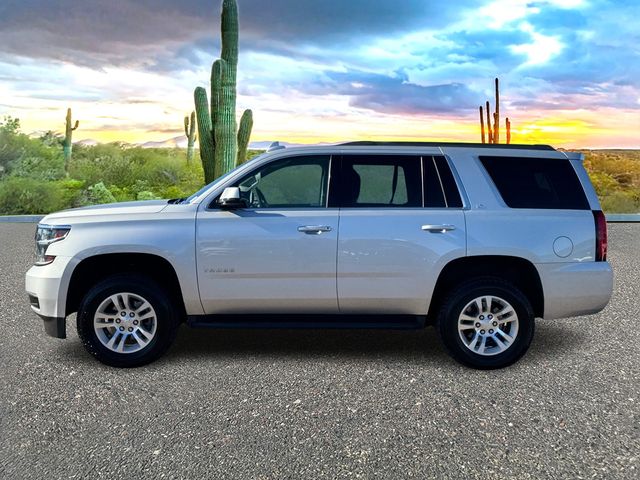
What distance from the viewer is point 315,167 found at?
5.62 meters

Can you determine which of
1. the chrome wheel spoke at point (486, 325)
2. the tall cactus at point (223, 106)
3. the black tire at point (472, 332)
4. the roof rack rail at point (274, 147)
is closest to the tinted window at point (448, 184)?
the black tire at point (472, 332)

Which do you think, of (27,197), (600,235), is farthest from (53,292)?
(27,197)

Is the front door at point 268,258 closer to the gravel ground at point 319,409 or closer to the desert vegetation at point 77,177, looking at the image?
the gravel ground at point 319,409

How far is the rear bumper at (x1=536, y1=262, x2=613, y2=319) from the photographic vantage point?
17.6ft

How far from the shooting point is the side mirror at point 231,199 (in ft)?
17.0

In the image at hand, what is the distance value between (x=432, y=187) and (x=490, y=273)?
2.89 feet

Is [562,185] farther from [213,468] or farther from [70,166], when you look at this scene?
[70,166]

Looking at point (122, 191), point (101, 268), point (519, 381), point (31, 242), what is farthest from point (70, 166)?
point (519, 381)

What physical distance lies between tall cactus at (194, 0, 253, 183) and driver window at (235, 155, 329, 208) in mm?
12835

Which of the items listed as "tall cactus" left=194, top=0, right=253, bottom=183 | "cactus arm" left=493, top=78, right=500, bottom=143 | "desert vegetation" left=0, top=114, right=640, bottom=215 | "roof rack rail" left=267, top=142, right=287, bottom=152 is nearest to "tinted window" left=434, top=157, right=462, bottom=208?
"roof rack rail" left=267, top=142, right=287, bottom=152

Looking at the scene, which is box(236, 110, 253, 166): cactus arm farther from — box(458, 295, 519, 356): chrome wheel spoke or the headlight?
box(458, 295, 519, 356): chrome wheel spoke

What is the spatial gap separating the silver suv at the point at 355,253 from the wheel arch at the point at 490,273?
1 cm

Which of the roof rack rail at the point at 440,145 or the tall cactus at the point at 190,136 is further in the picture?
the tall cactus at the point at 190,136

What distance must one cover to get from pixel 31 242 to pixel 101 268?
11.3 m
